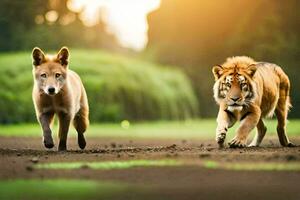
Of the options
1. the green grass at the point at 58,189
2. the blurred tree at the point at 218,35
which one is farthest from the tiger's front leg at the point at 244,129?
the blurred tree at the point at 218,35

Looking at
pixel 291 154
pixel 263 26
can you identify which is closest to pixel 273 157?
pixel 291 154

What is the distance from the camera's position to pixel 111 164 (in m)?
8.16

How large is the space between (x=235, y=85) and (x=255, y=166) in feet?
7.00

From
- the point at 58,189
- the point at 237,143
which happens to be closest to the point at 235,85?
the point at 237,143

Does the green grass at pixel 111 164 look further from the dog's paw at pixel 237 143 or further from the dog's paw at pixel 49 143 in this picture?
the dog's paw at pixel 237 143

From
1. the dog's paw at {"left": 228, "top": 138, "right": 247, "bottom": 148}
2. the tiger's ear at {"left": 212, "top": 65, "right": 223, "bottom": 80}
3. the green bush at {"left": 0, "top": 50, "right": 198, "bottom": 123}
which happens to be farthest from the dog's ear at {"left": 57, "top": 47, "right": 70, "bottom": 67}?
the green bush at {"left": 0, "top": 50, "right": 198, "bottom": 123}

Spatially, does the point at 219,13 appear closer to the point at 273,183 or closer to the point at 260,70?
the point at 260,70

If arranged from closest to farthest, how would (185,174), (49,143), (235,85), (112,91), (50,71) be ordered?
(185,174) → (49,143) → (50,71) → (235,85) → (112,91)

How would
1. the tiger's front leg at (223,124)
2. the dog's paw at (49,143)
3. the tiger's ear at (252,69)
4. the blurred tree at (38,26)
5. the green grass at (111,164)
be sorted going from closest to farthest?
the green grass at (111,164)
the dog's paw at (49,143)
the tiger's front leg at (223,124)
the tiger's ear at (252,69)
the blurred tree at (38,26)

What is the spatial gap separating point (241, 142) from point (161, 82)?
1239cm

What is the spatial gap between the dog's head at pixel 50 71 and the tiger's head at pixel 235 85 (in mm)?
1939

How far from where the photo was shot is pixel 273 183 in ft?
22.4

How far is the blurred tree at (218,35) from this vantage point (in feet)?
80.0

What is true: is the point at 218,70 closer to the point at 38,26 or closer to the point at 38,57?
the point at 38,57
